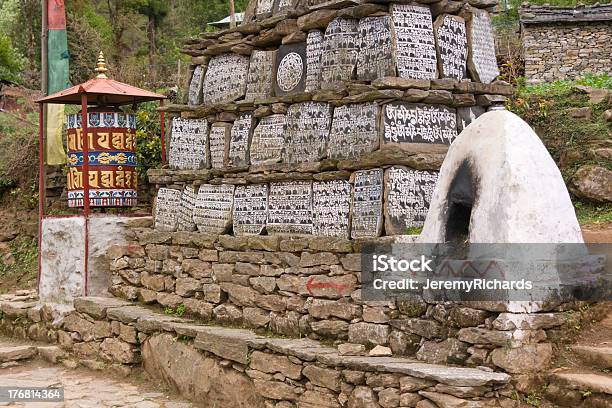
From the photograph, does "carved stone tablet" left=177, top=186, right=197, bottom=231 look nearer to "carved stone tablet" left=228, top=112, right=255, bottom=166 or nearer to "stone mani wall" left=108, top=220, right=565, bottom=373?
"stone mani wall" left=108, top=220, right=565, bottom=373

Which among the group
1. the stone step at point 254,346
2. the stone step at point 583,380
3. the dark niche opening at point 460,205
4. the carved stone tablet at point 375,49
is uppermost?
the carved stone tablet at point 375,49

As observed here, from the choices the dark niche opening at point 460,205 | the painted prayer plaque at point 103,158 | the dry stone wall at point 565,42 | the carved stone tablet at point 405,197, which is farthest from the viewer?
the dry stone wall at point 565,42

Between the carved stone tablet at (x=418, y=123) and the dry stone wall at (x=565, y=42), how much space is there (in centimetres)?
967

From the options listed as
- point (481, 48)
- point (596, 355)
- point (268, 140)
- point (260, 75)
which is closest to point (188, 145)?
point (260, 75)

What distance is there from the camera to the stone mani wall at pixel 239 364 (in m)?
4.59

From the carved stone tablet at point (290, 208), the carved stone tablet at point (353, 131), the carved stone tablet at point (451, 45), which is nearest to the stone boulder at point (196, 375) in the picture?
the carved stone tablet at point (290, 208)

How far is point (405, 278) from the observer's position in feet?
17.3

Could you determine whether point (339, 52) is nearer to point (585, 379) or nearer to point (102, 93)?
point (585, 379)

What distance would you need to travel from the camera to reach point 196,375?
6.62 meters

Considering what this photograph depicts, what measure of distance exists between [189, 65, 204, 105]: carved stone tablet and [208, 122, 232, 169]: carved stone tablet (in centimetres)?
48

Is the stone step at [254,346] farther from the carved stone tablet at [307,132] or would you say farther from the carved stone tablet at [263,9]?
the carved stone tablet at [263,9]

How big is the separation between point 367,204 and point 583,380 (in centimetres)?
195

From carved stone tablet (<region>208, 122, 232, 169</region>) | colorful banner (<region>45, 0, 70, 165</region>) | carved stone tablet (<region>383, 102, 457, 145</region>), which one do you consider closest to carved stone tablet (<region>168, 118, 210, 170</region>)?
carved stone tablet (<region>208, 122, 232, 169</region>)

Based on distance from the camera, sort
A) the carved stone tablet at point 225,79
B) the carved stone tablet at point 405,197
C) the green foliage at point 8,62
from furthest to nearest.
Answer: the green foliage at point 8,62
the carved stone tablet at point 225,79
the carved stone tablet at point 405,197
